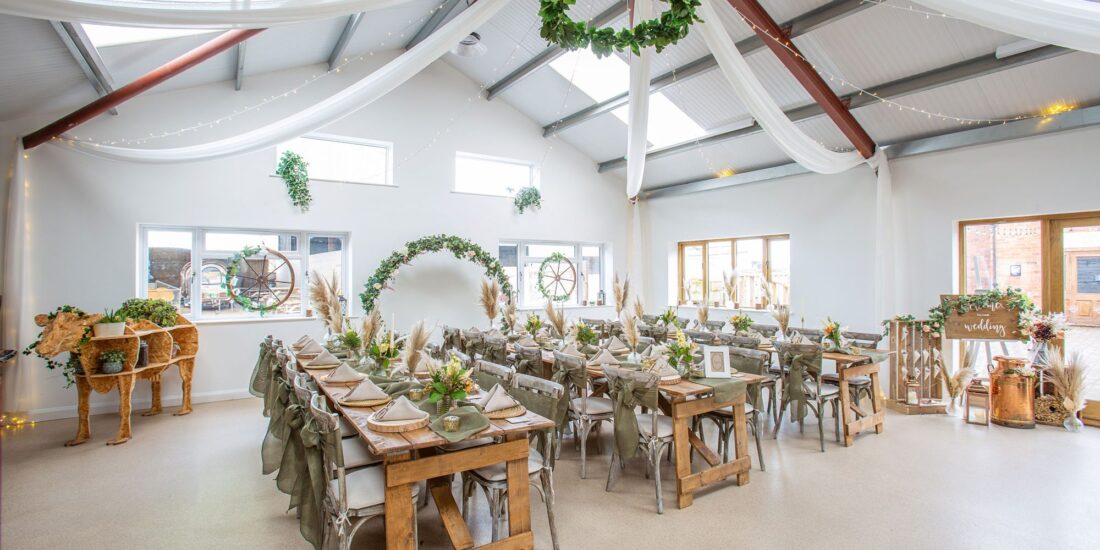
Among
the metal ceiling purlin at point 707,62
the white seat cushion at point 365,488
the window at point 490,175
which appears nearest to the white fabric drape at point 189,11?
the white seat cushion at point 365,488

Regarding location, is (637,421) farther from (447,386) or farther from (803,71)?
(803,71)

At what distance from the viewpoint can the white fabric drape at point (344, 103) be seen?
3994mm

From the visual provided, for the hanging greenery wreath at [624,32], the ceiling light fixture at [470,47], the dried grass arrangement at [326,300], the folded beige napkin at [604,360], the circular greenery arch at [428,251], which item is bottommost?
the folded beige napkin at [604,360]

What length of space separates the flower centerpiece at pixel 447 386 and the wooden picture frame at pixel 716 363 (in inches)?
75.5

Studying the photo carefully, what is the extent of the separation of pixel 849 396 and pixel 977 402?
6.96ft

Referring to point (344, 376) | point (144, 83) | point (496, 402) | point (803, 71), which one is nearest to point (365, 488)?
point (496, 402)

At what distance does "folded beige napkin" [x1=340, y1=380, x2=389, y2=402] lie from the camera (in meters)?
2.99

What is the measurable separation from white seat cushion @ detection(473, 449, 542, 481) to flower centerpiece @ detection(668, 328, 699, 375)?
1397 millimetres

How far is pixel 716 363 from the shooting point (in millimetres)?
3820

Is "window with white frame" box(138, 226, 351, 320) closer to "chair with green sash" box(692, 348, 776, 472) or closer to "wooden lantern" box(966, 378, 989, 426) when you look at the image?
"chair with green sash" box(692, 348, 776, 472)

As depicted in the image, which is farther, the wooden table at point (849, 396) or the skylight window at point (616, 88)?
the skylight window at point (616, 88)

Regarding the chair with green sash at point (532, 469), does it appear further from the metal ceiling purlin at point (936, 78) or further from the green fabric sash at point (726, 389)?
the metal ceiling purlin at point (936, 78)

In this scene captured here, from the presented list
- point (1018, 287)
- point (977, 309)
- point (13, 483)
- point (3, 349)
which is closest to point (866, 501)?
point (977, 309)

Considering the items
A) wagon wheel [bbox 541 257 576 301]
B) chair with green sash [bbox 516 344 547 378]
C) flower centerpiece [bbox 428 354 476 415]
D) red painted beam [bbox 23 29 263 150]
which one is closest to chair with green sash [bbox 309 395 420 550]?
flower centerpiece [bbox 428 354 476 415]
